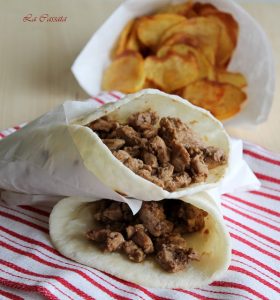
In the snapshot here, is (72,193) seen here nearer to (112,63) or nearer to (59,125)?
(59,125)

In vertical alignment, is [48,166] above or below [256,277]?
above

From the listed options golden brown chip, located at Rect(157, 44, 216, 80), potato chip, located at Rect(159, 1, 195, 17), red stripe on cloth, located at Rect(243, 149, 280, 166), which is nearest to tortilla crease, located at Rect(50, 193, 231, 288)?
red stripe on cloth, located at Rect(243, 149, 280, 166)

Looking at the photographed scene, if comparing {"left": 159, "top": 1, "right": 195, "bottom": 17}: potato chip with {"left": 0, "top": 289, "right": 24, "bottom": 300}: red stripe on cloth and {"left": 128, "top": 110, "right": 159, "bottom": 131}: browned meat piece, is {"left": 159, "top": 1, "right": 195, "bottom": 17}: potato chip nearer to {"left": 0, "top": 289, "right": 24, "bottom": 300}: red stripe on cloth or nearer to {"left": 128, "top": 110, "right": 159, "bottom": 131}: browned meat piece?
{"left": 128, "top": 110, "right": 159, "bottom": 131}: browned meat piece

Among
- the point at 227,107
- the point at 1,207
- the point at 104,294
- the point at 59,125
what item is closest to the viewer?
the point at 104,294

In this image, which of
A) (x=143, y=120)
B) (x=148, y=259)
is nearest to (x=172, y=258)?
(x=148, y=259)

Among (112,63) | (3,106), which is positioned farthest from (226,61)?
(3,106)

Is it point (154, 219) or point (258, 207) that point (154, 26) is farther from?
point (154, 219)
